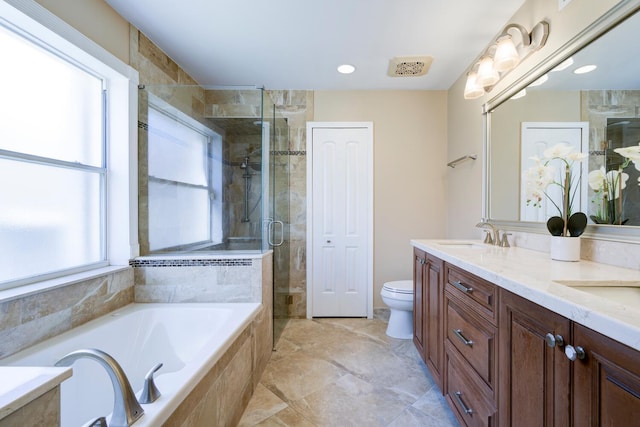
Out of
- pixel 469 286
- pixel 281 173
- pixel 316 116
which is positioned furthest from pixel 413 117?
pixel 469 286

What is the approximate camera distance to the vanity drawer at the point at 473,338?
3.58 feet

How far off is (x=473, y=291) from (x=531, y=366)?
40 centimetres

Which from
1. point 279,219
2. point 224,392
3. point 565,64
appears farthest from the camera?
point 279,219

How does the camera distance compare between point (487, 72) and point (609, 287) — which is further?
point (487, 72)

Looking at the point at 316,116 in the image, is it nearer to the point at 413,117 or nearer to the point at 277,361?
the point at 413,117

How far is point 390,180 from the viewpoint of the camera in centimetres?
292

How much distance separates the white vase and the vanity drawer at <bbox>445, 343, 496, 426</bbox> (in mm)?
677

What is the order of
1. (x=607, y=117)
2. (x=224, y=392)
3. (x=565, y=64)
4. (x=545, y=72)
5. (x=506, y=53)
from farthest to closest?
1. (x=506, y=53)
2. (x=545, y=72)
3. (x=565, y=64)
4. (x=224, y=392)
5. (x=607, y=117)

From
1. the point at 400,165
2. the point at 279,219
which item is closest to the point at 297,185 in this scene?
the point at 279,219

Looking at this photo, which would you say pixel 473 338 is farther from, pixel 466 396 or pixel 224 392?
pixel 224 392

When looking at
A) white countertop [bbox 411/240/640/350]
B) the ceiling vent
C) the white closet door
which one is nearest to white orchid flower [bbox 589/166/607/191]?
white countertop [bbox 411/240/640/350]

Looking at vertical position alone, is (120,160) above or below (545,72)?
below

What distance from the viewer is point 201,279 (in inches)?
75.5

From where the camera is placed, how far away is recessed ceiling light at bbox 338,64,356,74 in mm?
2395
